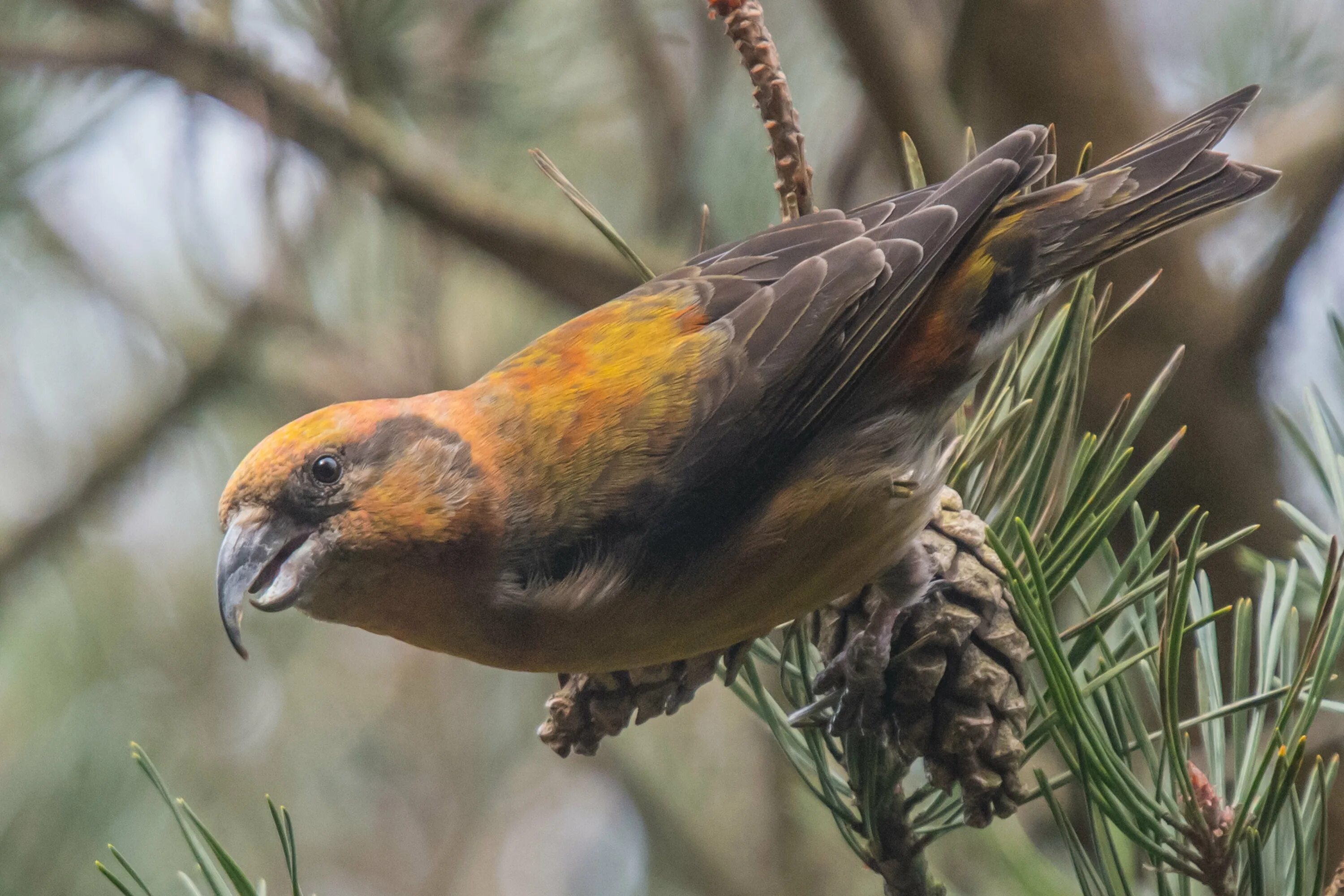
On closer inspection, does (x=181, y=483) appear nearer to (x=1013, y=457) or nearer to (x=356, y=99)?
(x=356, y=99)

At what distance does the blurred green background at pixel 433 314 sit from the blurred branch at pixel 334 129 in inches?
0.6

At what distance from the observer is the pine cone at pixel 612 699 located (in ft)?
4.30

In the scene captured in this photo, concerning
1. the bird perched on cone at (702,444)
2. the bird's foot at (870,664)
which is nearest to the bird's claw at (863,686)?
the bird's foot at (870,664)

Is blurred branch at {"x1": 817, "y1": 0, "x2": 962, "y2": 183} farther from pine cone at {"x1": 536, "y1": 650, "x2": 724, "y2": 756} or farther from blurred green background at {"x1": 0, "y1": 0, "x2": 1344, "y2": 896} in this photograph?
pine cone at {"x1": 536, "y1": 650, "x2": 724, "y2": 756}

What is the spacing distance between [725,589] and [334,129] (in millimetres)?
1571

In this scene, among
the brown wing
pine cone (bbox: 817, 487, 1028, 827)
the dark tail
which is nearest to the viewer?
pine cone (bbox: 817, 487, 1028, 827)

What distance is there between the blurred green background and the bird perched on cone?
0.61m

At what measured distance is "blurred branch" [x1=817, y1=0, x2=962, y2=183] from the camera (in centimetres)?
232

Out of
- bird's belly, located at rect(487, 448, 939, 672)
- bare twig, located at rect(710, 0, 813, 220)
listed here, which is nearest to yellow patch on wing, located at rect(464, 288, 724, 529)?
bird's belly, located at rect(487, 448, 939, 672)

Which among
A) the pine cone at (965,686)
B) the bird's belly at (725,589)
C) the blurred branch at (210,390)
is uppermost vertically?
the blurred branch at (210,390)

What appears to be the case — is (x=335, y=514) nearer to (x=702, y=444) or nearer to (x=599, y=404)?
(x=599, y=404)

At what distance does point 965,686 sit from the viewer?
3.69 feet

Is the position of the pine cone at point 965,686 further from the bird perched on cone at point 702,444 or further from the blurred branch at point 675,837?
the blurred branch at point 675,837

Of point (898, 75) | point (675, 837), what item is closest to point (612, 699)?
point (898, 75)
